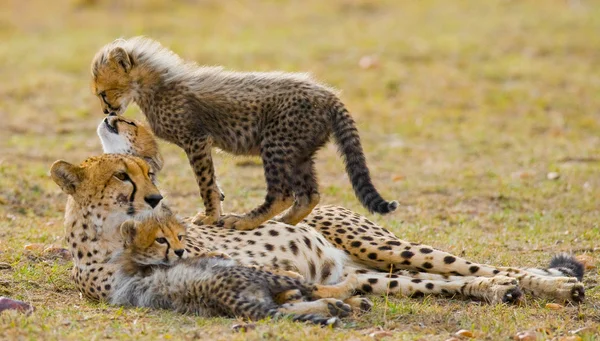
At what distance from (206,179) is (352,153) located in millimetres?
839

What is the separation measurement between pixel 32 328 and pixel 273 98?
235 cm

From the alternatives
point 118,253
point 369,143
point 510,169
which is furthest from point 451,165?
point 118,253

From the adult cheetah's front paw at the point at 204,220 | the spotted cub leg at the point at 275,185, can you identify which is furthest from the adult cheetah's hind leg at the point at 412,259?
the adult cheetah's front paw at the point at 204,220

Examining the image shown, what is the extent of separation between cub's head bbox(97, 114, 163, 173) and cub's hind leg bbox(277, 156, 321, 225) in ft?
2.85

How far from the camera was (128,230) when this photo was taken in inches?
178

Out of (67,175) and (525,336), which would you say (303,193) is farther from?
(525,336)

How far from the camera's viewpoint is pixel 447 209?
24.4 feet

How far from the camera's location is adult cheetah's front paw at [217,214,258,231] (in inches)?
217

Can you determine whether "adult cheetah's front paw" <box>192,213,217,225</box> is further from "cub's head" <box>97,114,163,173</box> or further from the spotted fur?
"cub's head" <box>97,114,163,173</box>

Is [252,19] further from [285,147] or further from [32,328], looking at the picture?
[32,328]

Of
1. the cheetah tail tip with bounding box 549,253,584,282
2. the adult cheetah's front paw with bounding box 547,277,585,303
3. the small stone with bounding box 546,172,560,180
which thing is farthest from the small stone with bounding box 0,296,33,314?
the small stone with bounding box 546,172,560,180

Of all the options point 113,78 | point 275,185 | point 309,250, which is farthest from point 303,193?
point 113,78

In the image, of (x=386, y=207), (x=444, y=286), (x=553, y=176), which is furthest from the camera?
(x=553, y=176)

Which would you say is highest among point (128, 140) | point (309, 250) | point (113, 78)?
point (113, 78)
